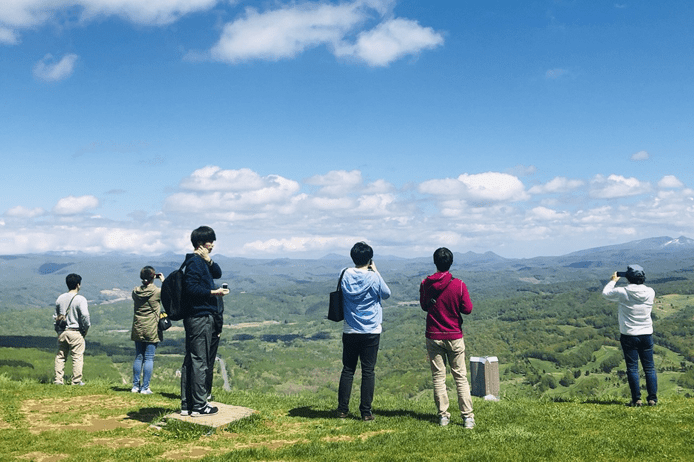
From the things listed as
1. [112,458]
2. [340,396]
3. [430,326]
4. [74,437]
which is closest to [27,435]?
[74,437]

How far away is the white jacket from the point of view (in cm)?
1090

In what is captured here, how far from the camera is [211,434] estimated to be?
928 centimetres

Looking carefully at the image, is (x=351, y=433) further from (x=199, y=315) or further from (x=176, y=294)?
(x=176, y=294)

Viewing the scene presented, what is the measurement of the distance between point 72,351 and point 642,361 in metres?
15.1

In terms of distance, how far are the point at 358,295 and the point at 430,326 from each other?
160 centimetres

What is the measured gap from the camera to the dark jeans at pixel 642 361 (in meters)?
10.9

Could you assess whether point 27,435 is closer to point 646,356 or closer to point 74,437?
point 74,437

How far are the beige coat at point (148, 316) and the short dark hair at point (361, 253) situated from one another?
6.34 m

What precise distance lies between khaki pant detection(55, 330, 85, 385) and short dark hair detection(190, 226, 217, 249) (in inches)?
278

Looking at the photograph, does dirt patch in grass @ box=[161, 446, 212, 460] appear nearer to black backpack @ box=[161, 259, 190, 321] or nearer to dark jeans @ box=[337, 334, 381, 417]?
black backpack @ box=[161, 259, 190, 321]

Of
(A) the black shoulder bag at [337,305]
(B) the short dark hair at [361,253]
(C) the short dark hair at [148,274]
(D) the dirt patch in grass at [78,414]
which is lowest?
(D) the dirt patch in grass at [78,414]

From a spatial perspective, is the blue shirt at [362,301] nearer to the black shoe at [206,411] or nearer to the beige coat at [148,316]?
the black shoe at [206,411]

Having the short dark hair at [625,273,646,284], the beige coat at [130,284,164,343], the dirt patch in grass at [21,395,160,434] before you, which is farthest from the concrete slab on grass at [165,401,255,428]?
the short dark hair at [625,273,646,284]

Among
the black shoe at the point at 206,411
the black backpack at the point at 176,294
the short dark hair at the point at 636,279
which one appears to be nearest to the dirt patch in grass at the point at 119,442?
the black shoe at the point at 206,411
